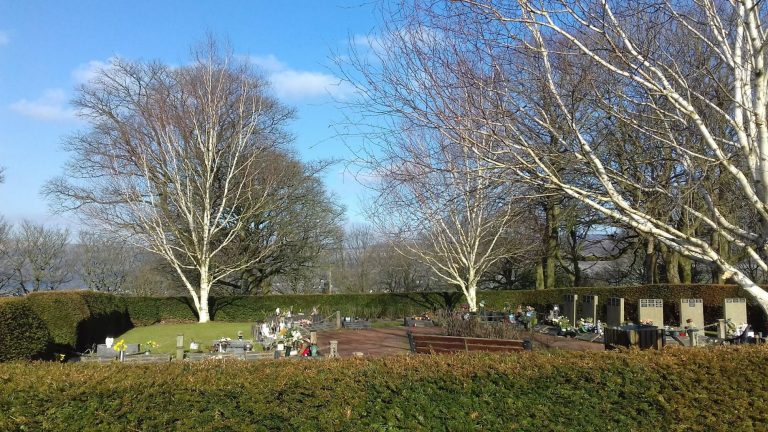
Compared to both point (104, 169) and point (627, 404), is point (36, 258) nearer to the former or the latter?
point (104, 169)

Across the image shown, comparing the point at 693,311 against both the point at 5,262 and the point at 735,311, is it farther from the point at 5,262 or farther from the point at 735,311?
the point at 5,262

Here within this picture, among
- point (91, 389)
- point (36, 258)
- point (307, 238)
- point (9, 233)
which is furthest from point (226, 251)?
point (91, 389)

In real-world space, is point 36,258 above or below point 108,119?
below

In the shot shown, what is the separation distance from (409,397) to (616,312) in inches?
572

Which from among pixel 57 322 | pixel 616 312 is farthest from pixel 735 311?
pixel 57 322

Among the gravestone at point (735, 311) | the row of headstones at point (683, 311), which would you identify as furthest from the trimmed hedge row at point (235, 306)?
the row of headstones at point (683, 311)

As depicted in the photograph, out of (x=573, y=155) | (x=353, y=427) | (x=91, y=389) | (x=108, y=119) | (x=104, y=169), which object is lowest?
(x=353, y=427)

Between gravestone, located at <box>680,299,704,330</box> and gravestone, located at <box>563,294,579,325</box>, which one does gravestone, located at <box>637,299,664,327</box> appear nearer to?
gravestone, located at <box>680,299,704,330</box>

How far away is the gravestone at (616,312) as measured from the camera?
1734 centimetres

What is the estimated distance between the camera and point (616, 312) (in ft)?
58.1

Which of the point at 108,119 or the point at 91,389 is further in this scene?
the point at 108,119

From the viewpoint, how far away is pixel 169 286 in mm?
40000

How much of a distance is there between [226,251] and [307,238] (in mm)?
4970

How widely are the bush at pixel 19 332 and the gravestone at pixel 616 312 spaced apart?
15.6 m
